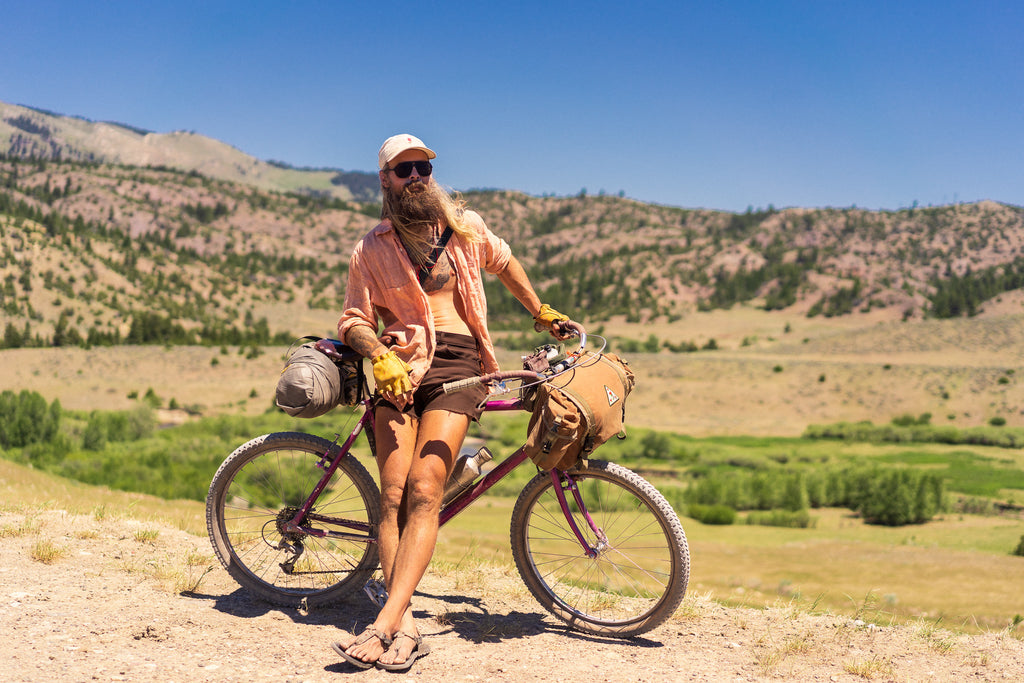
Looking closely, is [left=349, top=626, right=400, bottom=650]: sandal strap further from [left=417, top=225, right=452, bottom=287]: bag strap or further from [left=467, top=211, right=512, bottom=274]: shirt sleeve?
[left=467, top=211, right=512, bottom=274]: shirt sleeve

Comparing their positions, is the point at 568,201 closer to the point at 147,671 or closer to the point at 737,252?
the point at 737,252

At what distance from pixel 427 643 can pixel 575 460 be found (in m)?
1.14

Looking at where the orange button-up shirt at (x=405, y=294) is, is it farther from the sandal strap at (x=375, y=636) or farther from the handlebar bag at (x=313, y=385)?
the sandal strap at (x=375, y=636)

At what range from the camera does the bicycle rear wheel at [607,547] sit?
385 cm

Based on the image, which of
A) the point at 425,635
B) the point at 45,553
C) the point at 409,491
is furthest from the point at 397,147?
the point at 45,553

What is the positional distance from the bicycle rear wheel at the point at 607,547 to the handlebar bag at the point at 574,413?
0.72 feet

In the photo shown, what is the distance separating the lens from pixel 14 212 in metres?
89.4

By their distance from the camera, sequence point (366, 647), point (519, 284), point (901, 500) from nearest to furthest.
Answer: point (366, 647) → point (519, 284) → point (901, 500)

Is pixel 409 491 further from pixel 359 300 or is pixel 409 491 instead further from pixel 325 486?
pixel 359 300

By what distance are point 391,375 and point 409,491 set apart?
0.59 meters

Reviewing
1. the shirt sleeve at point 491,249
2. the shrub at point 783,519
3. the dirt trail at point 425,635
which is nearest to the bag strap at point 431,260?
the shirt sleeve at point 491,249

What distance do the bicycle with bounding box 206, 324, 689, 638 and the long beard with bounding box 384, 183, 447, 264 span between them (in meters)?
0.67

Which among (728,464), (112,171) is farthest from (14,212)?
(728,464)

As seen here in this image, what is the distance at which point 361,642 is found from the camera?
3410mm
